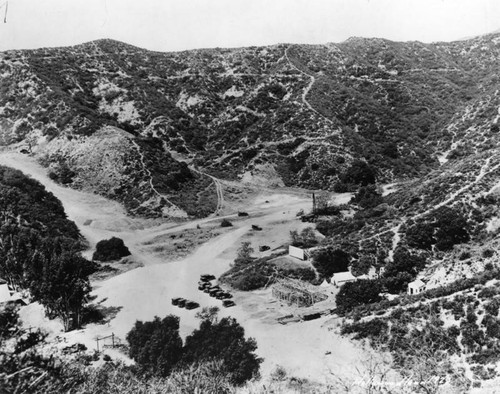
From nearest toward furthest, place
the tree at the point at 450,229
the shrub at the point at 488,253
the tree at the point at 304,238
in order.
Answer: the shrub at the point at 488,253 < the tree at the point at 450,229 < the tree at the point at 304,238

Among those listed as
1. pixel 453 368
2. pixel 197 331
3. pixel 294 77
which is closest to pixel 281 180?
pixel 294 77

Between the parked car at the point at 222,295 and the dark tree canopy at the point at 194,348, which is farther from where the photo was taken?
the parked car at the point at 222,295

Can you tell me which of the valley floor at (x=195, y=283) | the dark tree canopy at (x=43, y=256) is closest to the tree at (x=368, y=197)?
the valley floor at (x=195, y=283)

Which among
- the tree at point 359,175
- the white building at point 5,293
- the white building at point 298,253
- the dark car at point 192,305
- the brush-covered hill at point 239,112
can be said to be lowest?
the dark car at point 192,305

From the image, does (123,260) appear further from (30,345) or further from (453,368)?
(453,368)

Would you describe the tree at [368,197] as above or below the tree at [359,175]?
below

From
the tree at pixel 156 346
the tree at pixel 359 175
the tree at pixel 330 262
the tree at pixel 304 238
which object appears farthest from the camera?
the tree at pixel 359 175

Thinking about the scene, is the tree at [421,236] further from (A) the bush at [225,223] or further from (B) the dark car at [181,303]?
(A) the bush at [225,223]
